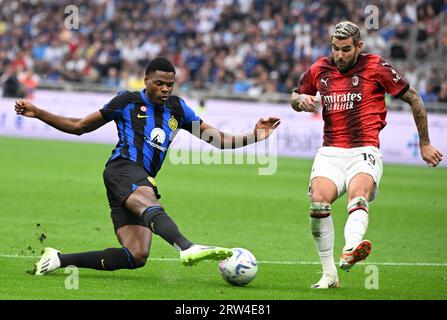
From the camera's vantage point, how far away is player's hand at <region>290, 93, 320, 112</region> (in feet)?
28.3

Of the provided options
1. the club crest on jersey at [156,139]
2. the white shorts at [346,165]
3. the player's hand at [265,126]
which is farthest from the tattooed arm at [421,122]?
the club crest on jersey at [156,139]

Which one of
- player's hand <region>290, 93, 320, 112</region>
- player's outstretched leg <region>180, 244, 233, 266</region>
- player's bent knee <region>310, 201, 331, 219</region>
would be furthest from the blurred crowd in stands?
player's outstretched leg <region>180, 244, 233, 266</region>

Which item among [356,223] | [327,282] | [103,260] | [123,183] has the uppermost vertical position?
[123,183]

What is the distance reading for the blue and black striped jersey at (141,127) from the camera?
349 inches

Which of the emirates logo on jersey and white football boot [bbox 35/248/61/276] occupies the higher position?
the emirates logo on jersey

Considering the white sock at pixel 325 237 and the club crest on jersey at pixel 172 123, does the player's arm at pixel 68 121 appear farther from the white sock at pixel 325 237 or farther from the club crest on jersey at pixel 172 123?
the white sock at pixel 325 237

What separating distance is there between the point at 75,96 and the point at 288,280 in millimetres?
22450

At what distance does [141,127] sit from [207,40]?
26374mm

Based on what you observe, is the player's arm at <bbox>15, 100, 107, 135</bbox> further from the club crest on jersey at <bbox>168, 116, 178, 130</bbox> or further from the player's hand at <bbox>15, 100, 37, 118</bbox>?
the club crest on jersey at <bbox>168, 116, 178, 130</bbox>

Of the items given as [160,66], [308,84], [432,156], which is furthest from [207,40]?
[432,156]

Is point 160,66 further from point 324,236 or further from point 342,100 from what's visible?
point 324,236

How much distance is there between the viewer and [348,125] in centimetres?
886

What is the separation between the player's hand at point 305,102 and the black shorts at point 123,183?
5.15 feet

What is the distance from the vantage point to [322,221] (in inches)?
333
